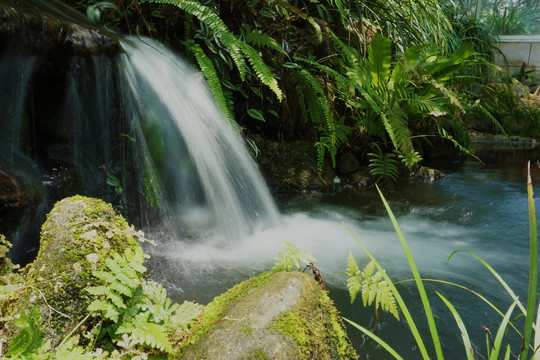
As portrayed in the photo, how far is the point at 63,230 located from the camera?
1502mm

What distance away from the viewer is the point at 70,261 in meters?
1.40

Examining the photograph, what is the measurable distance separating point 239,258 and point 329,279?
75cm

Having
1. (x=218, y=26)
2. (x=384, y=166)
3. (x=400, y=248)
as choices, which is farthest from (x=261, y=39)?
(x=400, y=248)

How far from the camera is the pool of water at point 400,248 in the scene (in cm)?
211

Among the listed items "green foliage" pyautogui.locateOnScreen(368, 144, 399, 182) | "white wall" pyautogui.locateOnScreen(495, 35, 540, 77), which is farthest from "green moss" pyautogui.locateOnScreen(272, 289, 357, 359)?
"white wall" pyautogui.locateOnScreen(495, 35, 540, 77)

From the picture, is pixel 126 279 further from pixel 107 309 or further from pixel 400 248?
pixel 400 248

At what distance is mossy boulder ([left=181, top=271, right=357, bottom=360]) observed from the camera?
1.25 metres

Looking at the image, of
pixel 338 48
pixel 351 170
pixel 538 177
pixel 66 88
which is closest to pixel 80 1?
pixel 66 88

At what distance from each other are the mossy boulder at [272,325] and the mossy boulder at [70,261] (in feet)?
1.42

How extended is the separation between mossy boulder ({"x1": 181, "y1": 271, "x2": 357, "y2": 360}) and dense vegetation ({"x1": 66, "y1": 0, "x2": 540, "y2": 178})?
227 centimetres

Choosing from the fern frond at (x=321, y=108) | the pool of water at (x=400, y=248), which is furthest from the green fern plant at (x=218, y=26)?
the pool of water at (x=400, y=248)

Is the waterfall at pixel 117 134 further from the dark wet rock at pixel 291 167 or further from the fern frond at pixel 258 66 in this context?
the dark wet rock at pixel 291 167

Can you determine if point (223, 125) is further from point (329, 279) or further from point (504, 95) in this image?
point (504, 95)

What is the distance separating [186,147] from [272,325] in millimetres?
2417
